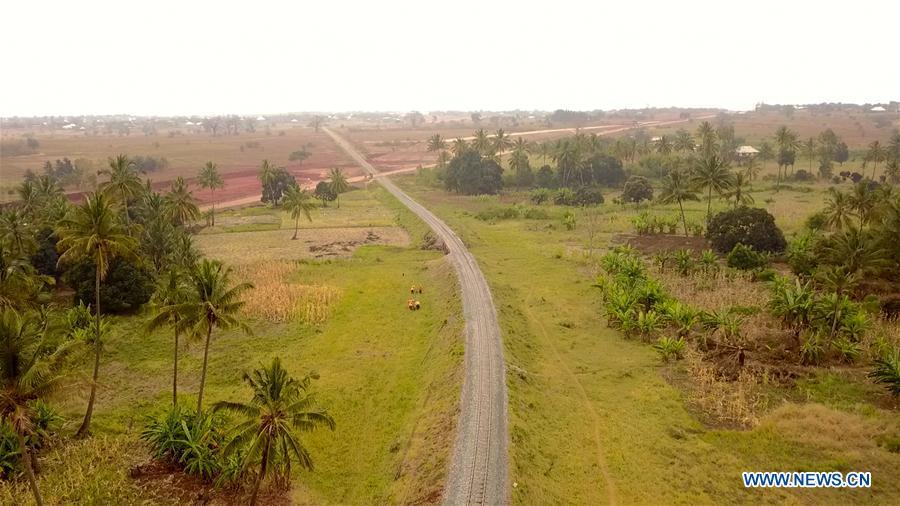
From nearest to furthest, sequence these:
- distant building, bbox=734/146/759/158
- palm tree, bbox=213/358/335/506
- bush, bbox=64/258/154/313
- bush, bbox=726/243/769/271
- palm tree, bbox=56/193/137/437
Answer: palm tree, bbox=213/358/335/506
palm tree, bbox=56/193/137/437
bush, bbox=64/258/154/313
bush, bbox=726/243/769/271
distant building, bbox=734/146/759/158

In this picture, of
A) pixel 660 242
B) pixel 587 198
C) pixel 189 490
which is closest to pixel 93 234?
pixel 189 490

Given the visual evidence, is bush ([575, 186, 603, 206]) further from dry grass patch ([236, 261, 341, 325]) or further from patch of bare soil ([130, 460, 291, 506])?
patch of bare soil ([130, 460, 291, 506])

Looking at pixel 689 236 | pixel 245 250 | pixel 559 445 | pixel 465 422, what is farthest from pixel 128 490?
pixel 689 236

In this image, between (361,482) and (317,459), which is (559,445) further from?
(317,459)

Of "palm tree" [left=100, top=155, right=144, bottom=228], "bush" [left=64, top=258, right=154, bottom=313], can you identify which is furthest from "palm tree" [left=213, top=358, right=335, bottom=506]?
"palm tree" [left=100, top=155, right=144, bottom=228]

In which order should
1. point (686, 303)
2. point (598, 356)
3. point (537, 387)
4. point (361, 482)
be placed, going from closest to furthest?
1. point (361, 482)
2. point (537, 387)
3. point (598, 356)
4. point (686, 303)
